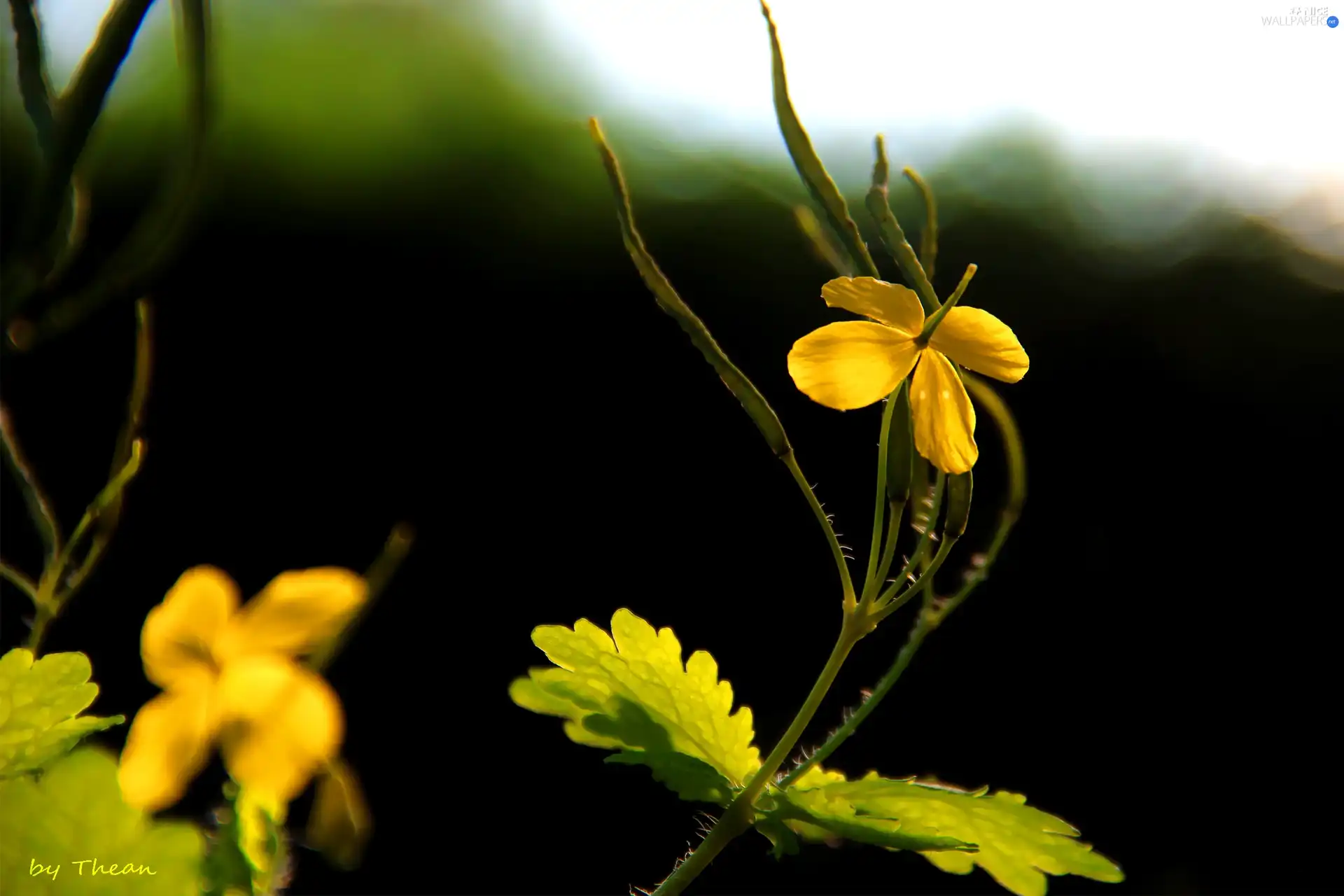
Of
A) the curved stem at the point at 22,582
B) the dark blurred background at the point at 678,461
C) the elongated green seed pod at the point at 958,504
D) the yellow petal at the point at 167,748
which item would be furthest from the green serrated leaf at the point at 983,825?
the dark blurred background at the point at 678,461

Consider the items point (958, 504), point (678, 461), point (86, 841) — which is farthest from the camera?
point (678, 461)

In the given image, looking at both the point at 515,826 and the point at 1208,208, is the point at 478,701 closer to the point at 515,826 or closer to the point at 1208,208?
the point at 515,826

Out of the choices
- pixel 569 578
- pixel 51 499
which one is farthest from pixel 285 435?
pixel 569 578

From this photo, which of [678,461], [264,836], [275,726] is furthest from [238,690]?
[678,461]

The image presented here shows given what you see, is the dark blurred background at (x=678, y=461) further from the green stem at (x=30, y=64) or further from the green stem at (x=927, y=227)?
the green stem at (x=30, y=64)

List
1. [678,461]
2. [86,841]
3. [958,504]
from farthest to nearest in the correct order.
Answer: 1. [678,461]
2. [958,504]
3. [86,841]

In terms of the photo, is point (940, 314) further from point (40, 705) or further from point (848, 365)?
point (40, 705)

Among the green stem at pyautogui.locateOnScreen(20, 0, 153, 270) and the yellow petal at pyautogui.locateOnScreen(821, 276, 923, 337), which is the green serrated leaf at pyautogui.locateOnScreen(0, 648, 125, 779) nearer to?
the green stem at pyautogui.locateOnScreen(20, 0, 153, 270)
